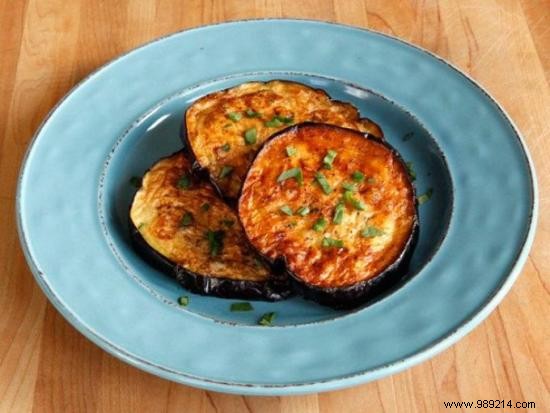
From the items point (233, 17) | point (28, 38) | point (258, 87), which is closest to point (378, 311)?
point (258, 87)

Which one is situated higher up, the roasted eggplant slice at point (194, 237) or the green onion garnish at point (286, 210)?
the green onion garnish at point (286, 210)

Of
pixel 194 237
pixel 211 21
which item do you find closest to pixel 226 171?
pixel 194 237

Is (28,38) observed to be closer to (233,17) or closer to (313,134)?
(233,17)

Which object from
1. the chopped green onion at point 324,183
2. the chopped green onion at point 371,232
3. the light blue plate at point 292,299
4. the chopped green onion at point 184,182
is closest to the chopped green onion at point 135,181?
the light blue plate at point 292,299

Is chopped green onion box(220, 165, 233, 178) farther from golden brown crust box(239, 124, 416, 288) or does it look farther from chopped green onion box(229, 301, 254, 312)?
chopped green onion box(229, 301, 254, 312)

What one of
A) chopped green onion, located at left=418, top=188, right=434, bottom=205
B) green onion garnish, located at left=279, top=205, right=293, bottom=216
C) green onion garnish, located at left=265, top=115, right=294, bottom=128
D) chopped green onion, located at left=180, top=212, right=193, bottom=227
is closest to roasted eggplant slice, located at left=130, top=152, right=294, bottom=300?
chopped green onion, located at left=180, top=212, right=193, bottom=227

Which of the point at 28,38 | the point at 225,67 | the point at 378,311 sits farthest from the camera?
the point at 28,38

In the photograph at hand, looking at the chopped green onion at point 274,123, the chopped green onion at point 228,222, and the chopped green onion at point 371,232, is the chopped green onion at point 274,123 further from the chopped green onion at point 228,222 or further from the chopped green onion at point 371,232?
the chopped green onion at point 371,232

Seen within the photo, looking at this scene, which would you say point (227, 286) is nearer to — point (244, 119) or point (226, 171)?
point (226, 171)
